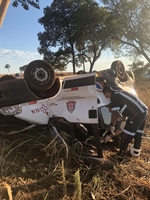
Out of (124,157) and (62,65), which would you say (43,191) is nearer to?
(124,157)

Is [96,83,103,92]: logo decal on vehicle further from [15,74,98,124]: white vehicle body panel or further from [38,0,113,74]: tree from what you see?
[38,0,113,74]: tree

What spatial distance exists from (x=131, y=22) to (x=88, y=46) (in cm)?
469

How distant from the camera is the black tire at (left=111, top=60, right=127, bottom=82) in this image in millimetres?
4789

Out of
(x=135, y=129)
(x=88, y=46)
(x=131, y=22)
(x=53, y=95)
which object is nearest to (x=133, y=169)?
(x=135, y=129)

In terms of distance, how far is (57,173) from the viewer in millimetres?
3270

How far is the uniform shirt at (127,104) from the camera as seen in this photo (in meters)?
4.25

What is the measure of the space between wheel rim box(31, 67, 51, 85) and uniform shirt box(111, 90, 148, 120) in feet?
4.35

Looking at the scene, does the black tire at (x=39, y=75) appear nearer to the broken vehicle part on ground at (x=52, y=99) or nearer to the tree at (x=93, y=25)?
the broken vehicle part on ground at (x=52, y=99)

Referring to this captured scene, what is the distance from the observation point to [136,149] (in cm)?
430

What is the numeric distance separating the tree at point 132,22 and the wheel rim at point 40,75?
676 inches

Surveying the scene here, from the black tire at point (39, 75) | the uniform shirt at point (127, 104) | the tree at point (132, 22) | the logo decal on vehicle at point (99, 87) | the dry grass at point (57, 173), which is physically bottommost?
the dry grass at point (57, 173)

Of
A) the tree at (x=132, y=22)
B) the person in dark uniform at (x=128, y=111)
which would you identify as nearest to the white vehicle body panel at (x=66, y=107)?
the person in dark uniform at (x=128, y=111)

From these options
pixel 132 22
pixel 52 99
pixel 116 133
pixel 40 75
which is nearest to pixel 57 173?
pixel 52 99

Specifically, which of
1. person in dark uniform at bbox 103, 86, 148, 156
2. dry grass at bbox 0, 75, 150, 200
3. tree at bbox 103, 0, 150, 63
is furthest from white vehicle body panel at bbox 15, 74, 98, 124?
tree at bbox 103, 0, 150, 63
